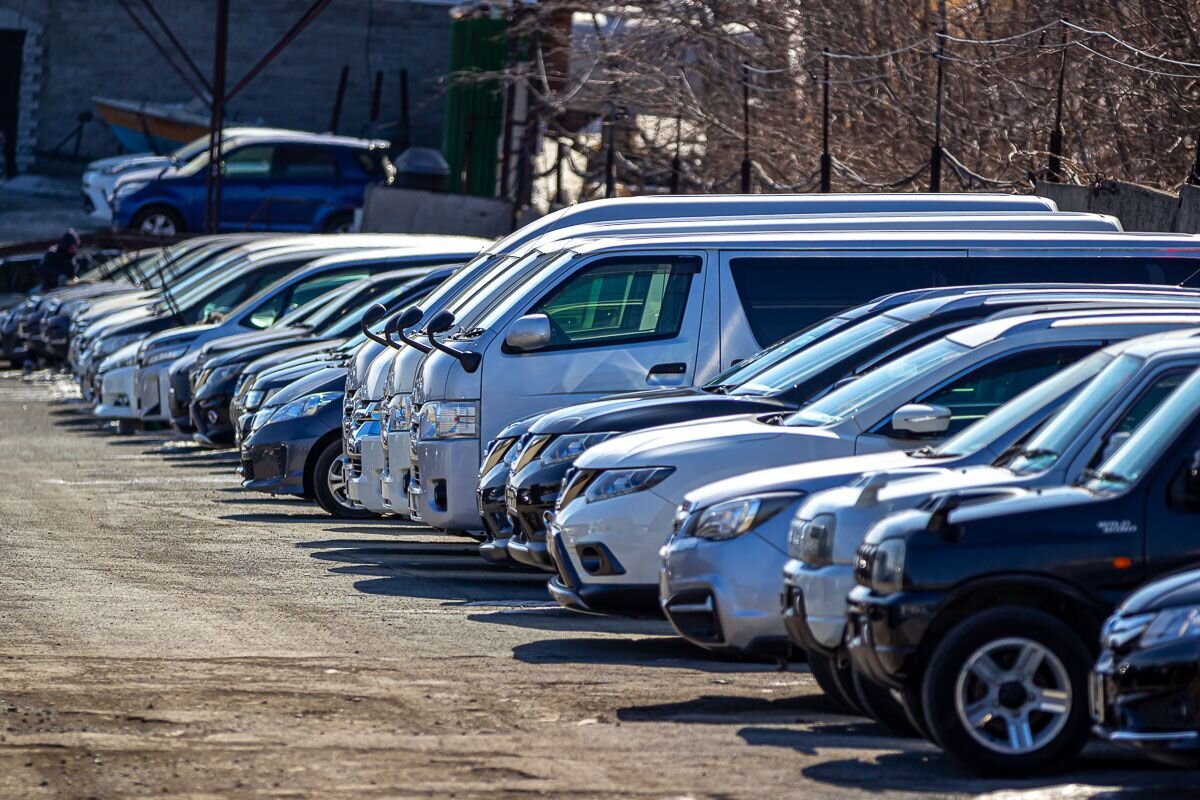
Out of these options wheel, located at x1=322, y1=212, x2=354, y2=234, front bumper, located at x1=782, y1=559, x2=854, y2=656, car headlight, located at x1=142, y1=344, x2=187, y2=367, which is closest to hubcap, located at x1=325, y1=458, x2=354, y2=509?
car headlight, located at x1=142, y1=344, x2=187, y2=367

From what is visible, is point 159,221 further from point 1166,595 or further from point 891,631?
point 1166,595

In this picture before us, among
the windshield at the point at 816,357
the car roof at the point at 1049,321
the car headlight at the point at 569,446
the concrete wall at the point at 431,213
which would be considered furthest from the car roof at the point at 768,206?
the concrete wall at the point at 431,213

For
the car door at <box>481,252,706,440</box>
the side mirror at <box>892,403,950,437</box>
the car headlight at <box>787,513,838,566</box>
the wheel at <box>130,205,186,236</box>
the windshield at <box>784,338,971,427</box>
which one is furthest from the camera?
the wheel at <box>130,205,186,236</box>

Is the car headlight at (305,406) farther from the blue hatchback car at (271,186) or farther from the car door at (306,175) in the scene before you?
the car door at (306,175)

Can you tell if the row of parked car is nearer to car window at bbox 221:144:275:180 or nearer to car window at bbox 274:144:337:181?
car window at bbox 274:144:337:181

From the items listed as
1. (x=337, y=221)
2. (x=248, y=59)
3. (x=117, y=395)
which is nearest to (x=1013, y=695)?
(x=117, y=395)

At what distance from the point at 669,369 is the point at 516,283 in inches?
45.4

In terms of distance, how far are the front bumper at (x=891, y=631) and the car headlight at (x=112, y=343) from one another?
1746cm

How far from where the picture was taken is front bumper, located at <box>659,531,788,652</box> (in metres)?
8.14

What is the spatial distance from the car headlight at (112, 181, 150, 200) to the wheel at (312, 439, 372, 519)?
2261cm

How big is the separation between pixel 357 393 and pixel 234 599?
299 cm

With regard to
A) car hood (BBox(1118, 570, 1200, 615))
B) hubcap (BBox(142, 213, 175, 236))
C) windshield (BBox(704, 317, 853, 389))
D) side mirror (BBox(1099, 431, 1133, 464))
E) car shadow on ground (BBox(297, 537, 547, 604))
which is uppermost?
hubcap (BBox(142, 213, 175, 236))

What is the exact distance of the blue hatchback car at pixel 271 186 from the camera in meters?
36.8

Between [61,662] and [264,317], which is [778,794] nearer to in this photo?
[61,662]
